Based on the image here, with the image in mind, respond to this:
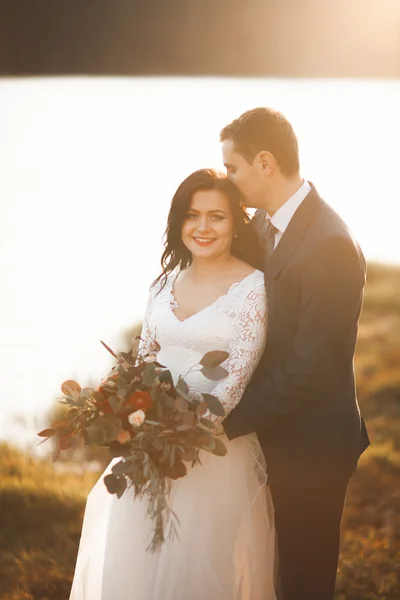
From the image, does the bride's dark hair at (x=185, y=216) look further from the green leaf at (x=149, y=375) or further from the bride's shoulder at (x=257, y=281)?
the green leaf at (x=149, y=375)

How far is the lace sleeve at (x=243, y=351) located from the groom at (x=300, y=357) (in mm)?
31

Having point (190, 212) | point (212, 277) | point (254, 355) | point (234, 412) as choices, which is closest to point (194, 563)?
point (234, 412)

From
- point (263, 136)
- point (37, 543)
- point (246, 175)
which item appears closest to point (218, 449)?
point (246, 175)

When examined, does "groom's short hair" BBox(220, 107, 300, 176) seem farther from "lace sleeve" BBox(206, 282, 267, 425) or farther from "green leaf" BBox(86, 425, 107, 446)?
A: "green leaf" BBox(86, 425, 107, 446)

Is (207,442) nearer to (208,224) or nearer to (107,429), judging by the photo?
(107,429)

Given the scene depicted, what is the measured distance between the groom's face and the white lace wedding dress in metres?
0.24

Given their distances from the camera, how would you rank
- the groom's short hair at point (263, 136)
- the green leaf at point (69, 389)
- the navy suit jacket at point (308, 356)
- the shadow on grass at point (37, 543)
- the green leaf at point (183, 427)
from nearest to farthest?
the green leaf at point (183, 427)
the green leaf at point (69, 389)
the navy suit jacket at point (308, 356)
the groom's short hair at point (263, 136)
the shadow on grass at point (37, 543)

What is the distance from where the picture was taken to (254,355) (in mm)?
1919

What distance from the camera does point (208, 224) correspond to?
2.03 m

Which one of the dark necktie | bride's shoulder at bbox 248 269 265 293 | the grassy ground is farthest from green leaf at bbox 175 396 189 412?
the grassy ground

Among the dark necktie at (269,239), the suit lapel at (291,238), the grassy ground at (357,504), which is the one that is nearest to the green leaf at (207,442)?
the suit lapel at (291,238)

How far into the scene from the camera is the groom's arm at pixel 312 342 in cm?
192

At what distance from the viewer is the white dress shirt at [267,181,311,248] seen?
6.76 feet

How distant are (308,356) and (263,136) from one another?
66 cm
